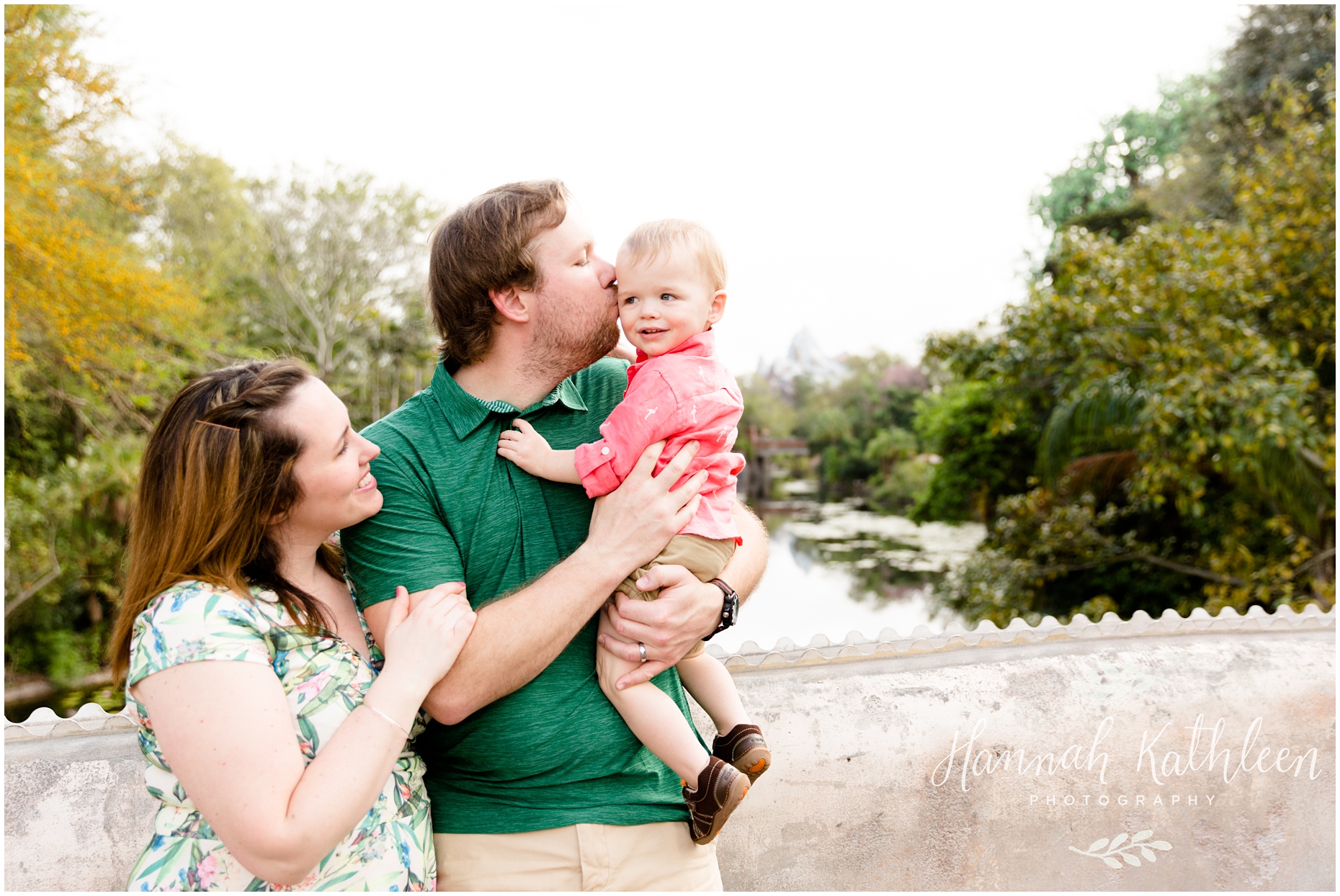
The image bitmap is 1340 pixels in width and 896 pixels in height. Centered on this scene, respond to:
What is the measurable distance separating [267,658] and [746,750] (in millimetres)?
881

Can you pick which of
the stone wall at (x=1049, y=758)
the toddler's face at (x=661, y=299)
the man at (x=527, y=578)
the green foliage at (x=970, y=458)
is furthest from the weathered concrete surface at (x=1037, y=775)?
the green foliage at (x=970, y=458)

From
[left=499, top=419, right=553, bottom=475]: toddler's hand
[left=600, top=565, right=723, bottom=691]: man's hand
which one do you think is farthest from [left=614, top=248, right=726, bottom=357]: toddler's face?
[left=600, top=565, right=723, bottom=691]: man's hand

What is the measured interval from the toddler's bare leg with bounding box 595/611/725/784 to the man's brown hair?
23.0 inches

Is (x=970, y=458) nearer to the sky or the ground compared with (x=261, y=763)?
nearer to the ground

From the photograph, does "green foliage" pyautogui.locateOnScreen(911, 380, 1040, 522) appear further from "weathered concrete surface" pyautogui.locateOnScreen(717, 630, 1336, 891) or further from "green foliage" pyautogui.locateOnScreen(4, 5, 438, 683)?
"green foliage" pyautogui.locateOnScreen(4, 5, 438, 683)

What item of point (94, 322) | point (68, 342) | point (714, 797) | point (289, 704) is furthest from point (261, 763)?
point (68, 342)

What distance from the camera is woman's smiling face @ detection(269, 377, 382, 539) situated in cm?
121

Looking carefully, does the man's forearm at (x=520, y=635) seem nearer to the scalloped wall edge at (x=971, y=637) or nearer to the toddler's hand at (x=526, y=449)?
the toddler's hand at (x=526, y=449)

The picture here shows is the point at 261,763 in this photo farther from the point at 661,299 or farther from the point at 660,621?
the point at 661,299

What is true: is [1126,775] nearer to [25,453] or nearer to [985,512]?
[985,512]

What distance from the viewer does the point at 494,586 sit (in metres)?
1.37

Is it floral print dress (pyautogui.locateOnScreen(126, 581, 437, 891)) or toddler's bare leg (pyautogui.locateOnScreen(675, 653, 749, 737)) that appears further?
toddler's bare leg (pyautogui.locateOnScreen(675, 653, 749, 737))

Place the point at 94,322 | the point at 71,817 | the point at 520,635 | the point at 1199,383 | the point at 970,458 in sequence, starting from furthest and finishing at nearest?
the point at 970,458
the point at 94,322
the point at 1199,383
the point at 71,817
the point at 520,635

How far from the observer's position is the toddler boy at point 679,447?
4.54ft
